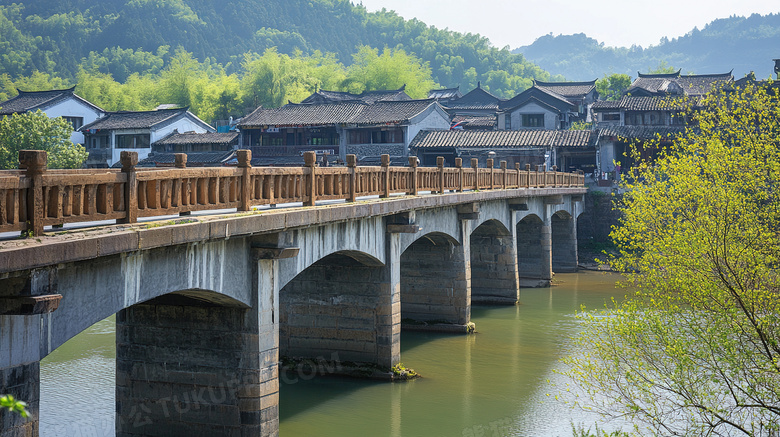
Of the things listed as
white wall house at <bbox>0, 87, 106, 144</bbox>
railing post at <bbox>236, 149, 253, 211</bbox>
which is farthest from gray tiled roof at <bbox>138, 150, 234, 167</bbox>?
railing post at <bbox>236, 149, 253, 211</bbox>

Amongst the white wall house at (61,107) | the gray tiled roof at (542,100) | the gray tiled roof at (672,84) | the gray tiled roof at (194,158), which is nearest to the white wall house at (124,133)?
the white wall house at (61,107)

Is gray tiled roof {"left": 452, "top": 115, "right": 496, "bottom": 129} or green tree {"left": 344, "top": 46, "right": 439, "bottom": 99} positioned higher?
green tree {"left": 344, "top": 46, "right": 439, "bottom": 99}

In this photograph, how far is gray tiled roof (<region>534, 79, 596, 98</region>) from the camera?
73.9m

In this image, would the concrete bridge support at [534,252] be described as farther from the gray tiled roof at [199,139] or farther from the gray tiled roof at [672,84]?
the gray tiled roof at [199,139]

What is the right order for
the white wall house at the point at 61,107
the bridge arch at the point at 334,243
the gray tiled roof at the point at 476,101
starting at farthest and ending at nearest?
the gray tiled roof at the point at 476,101, the white wall house at the point at 61,107, the bridge arch at the point at 334,243

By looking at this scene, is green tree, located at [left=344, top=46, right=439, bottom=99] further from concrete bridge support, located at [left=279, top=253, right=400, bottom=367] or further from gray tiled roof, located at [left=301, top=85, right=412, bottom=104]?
concrete bridge support, located at [left=279, top=253, right=400, bottom=367]

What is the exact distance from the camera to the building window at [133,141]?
214ft

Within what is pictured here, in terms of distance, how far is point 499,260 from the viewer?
34406 mm

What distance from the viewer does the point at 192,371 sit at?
1477cm

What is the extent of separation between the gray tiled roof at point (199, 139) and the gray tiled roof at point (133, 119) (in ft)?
5.75

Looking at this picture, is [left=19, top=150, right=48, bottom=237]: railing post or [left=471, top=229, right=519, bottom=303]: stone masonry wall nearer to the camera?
[left=19, top=150, right=48, bottom=237]: railing post

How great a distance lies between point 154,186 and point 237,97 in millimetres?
73879

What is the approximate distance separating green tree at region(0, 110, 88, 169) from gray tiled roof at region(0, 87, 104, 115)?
15.4 meters

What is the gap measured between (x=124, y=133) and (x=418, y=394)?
52.4 metres
